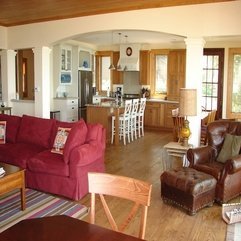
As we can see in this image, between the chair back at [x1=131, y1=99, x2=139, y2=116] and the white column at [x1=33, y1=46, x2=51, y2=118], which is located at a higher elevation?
the white column at [x1=33, y1=46, x2=51, y2=118]

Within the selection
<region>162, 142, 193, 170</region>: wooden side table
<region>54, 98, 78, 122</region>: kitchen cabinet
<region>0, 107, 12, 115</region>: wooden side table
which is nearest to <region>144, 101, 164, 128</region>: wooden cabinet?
<region>54, 98, 78, 122</region>: kitchen cabinet

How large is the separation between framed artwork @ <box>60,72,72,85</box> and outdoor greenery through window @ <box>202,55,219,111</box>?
4202 mm

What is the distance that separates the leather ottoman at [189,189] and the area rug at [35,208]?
3.53 ft

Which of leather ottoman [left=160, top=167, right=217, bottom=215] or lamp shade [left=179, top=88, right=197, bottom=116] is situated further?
lamp shade [left=179, top=88, right=197, bottom=116]

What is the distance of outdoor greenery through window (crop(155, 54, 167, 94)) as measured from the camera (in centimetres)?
1007

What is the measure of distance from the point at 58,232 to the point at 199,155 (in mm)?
3067

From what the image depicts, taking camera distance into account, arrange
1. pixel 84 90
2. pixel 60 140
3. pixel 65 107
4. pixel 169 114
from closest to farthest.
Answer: pixel 60 140 < pixel 65 107 < pixel 169 114 < pixel 84 90

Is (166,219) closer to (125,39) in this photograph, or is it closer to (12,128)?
(12,128)

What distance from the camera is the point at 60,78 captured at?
9406 millimetres

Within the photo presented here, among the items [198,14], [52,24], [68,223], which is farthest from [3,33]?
[68,223]

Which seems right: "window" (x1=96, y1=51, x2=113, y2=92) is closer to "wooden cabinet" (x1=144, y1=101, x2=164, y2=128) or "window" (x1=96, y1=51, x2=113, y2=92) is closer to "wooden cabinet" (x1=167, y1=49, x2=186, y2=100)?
"wooden cabinet" (x1=144, y1=101, x2=164, y2=128)

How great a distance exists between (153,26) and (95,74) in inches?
230

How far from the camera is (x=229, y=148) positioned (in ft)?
14.2

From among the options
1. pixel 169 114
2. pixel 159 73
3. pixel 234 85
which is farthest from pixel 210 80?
pixel 159 73
